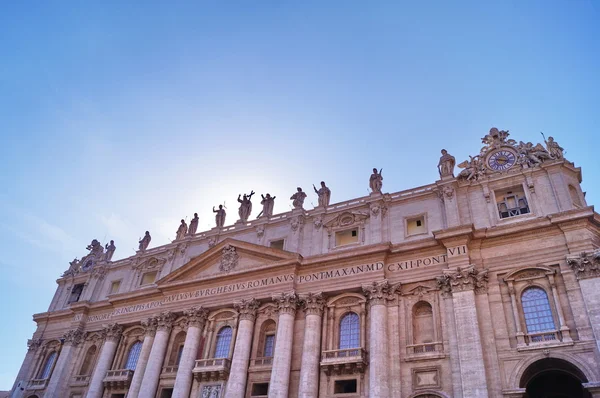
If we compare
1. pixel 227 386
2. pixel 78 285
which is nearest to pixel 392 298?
pixel 227 386

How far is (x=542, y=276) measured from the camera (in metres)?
24.5

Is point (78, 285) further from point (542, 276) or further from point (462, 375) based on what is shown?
point (542, 276)

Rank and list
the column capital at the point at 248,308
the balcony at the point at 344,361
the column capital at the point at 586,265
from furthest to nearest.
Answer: the column capital at the point at 248,308 → the balcony at the point at 344,361 → the column capital at the point at 586,265

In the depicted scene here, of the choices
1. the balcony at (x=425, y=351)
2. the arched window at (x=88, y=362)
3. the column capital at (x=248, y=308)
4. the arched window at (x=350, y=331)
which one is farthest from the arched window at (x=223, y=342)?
the arched window at (x=88, y=362)

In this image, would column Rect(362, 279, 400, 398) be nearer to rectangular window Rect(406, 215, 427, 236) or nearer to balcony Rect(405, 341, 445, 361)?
balcony Rect(405, 341, 445, 361)

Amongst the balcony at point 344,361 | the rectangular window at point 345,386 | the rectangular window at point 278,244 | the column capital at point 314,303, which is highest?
the rectangular window at point 278,244

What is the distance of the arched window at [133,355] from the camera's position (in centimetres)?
3603

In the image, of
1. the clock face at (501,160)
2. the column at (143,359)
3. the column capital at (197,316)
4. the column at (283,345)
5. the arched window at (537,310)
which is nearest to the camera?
the arched window at (537,310)

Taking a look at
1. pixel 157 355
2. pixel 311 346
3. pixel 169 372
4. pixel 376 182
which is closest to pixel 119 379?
pixel 157 355

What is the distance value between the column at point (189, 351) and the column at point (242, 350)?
119 inches

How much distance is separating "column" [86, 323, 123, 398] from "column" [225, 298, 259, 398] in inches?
463

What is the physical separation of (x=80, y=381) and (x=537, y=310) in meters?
33.4

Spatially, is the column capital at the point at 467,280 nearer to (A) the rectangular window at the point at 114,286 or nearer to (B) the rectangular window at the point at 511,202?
(B) the rectangular window at the point at 511,202

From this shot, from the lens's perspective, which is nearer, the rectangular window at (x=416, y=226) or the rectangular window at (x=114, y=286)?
the rectangular window at (x=416, y=226)
